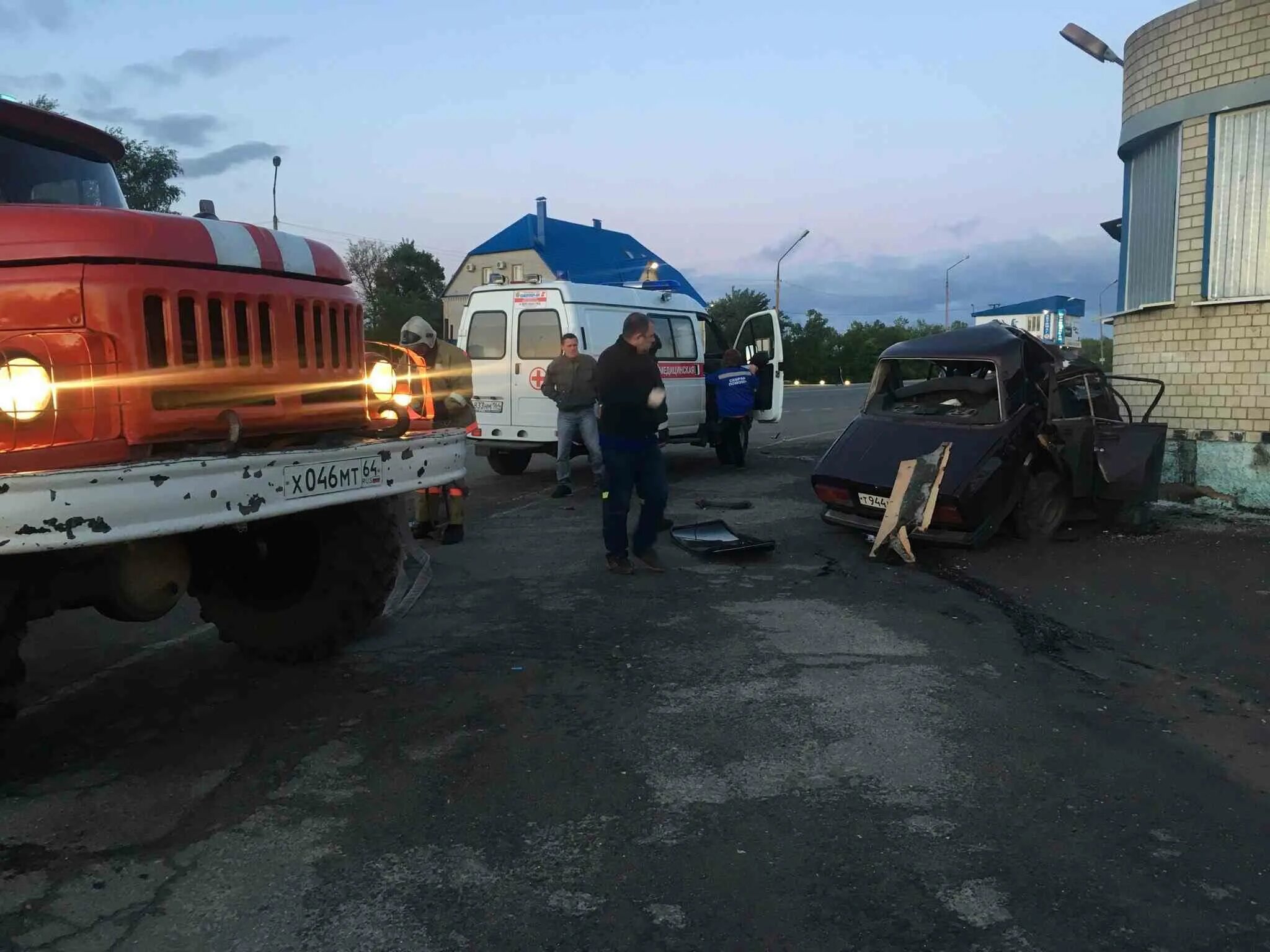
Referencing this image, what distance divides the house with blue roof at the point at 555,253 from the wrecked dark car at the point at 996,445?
4264 centimetres

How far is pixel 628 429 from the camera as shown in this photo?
6887 millimetres

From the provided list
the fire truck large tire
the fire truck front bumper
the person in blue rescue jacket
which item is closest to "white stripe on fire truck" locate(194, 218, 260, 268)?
the fire truck front bumper

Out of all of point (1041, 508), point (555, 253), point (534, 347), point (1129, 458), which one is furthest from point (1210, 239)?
point (555, 253)

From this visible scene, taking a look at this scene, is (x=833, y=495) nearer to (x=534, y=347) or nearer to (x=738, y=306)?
(x=534, y=347)

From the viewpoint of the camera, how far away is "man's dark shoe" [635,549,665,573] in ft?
22.9

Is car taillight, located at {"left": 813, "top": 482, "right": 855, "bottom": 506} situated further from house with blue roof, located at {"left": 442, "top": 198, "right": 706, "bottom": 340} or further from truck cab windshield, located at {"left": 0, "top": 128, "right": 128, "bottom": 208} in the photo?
house with blue roof, located at {"left": 442, "top": 198, "right": 706, "bottom": 340}

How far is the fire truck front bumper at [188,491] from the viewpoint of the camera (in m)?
2.77

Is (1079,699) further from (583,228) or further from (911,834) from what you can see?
(583,228)

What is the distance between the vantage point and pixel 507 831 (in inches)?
125

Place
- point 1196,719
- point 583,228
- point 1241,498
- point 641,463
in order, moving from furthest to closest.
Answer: point 583,228, point 1241,498, point 641,463, point 1196,719

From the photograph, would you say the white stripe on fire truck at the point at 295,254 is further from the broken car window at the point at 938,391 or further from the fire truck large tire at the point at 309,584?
the broken car window at the point at 938,391

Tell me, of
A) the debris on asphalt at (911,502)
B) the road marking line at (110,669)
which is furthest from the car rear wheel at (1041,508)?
the road marking line at (110,669)

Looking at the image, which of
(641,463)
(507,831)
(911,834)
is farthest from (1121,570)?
(507,831)

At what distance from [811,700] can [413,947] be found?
231 cm
